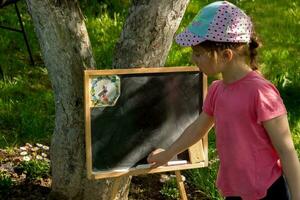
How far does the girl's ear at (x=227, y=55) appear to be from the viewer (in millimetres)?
2660

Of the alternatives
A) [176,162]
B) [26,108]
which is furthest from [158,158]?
[26,108]

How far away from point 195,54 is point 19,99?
338cm

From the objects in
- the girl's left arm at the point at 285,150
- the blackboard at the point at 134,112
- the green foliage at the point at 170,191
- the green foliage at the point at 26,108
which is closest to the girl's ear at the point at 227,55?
the girl's left arm at the point at 285,150

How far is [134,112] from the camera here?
3.42 m

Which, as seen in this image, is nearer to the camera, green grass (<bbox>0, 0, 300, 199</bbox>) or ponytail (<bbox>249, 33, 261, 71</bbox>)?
ponytail (<bbox>249, 33, 261, 71</bbox>)

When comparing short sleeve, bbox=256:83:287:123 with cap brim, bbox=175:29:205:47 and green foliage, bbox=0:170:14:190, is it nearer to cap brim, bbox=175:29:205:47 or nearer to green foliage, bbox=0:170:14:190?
cap brim, bbox=175:29:205:47

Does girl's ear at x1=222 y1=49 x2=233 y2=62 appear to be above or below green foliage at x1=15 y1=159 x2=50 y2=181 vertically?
above

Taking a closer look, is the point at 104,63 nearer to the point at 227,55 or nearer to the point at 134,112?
the point at 134,112

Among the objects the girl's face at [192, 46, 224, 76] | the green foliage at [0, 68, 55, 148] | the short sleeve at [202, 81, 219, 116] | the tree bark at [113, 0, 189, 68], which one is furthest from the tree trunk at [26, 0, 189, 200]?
the green foliage at [0, 68, 55, 148]

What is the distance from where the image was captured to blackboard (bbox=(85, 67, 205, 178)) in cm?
325

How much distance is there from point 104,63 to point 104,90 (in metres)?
2.95

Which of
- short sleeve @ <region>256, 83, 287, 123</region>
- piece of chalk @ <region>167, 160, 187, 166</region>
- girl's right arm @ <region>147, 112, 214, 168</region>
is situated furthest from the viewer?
piece of chalk @ <region>167, 160, 187, 166</region>

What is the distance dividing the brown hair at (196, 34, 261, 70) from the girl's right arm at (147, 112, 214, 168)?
0.38 meters

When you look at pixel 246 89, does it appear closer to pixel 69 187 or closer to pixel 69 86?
pixel 69 86
